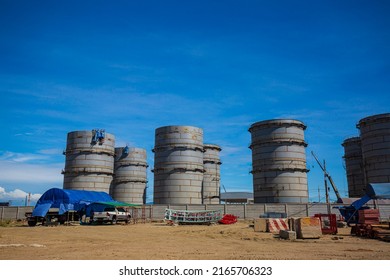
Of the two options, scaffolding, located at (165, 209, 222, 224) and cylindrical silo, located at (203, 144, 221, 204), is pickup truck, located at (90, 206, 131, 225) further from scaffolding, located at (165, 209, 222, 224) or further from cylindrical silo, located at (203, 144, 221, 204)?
cylindrical silo, located at (203, 144, 221, 204)

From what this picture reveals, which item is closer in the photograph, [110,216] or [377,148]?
[110,216]

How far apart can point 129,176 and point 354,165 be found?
3907cm

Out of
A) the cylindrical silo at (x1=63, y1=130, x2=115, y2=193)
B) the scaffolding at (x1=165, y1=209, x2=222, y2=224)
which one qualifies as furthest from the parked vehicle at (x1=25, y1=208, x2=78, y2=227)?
the cylindrical silo at (x1=63, y1=130, x2=115, y2=193)

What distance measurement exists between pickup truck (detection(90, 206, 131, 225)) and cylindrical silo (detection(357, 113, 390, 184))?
103ft

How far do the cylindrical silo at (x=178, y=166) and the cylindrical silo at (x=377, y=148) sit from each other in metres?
22.4

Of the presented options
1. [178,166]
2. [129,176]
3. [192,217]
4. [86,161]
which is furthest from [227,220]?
[129,176]

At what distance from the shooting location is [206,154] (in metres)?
61.1

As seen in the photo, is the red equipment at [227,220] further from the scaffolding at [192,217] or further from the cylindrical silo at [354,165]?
the cylindrical silo at [354,165]

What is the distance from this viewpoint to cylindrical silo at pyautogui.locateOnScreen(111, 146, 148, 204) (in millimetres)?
55562

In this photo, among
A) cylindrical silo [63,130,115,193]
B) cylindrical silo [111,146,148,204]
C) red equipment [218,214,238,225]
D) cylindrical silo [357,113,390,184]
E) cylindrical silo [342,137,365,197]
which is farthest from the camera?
cylindrical silo [111,146,148,204]

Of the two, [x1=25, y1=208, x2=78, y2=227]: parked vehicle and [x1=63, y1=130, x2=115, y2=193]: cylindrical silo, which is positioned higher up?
[x1=63, y1=130, x2=115, y2=193]: cylindrical silo

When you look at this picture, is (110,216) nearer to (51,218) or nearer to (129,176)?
(51,218)

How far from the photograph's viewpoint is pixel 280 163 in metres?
41.2
